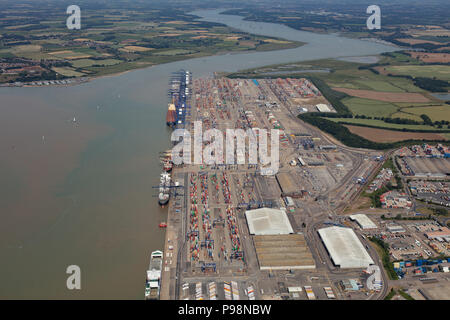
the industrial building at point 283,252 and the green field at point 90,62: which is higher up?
the green field at point 90,62

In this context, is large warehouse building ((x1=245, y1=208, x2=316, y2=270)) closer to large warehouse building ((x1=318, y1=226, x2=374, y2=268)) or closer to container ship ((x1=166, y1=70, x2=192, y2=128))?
large warehouse building ((x1=318, y1=226, x2=374, y2=268))

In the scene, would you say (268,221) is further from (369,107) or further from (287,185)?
(369,107)

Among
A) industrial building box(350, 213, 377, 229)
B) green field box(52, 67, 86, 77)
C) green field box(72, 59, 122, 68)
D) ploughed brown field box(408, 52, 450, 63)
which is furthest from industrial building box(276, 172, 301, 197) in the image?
ploughed brown field box(408, 52, 450, 63)

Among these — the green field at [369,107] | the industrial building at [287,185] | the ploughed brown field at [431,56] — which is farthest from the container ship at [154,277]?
the ploughed brown field at [431,56]

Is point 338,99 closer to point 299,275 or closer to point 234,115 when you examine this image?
point 234,115

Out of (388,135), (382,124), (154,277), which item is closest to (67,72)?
(382,124)

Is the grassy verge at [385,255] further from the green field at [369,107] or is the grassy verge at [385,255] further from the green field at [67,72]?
the green field at [67,72]
